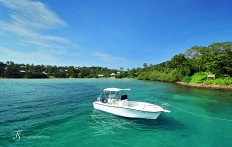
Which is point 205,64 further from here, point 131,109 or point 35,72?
point 35,72

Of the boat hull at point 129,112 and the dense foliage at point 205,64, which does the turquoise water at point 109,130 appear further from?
the dense foliage at point 205,64

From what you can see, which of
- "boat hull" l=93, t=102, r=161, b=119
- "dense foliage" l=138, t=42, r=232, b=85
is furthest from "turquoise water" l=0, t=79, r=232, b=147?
"dense foliage" l=138, t=42, r=232, b=85

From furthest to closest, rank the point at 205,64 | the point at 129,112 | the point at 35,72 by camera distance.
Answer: the point at 35,72, the point at 205,64, the point at 129,112

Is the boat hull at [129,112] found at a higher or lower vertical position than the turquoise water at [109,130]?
higher

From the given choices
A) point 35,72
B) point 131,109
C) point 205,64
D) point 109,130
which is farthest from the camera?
point 35,72

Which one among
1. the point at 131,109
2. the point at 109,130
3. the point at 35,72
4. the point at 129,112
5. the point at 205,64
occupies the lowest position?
the point at 109,130

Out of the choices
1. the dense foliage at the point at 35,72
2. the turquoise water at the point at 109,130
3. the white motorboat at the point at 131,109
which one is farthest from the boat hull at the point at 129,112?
the dense foliage at the point at 35,72

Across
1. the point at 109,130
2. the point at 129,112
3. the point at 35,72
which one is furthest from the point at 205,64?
the point at 35,72

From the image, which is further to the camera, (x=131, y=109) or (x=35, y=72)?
(x=35, y=72)

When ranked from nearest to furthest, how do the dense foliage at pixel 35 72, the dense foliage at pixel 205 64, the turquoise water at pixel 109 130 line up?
the turquoise water at pixel 109 130 < the dense foliage at pixel 205 64 < the dense foliage at pixel 35 72

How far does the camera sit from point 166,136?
10.4 meters

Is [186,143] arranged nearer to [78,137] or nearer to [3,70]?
[78,137]

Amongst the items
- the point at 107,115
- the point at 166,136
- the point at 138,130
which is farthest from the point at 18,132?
the point at 166,136

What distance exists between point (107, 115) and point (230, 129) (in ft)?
37.2
